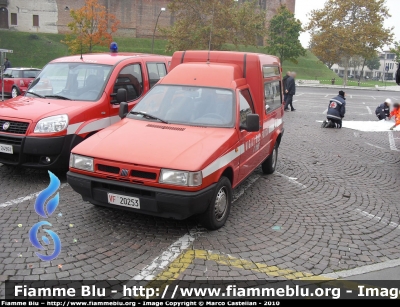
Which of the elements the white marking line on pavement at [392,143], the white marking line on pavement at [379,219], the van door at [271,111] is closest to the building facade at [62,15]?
the white marking line on pavement at [392,143]

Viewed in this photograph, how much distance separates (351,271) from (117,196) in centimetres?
277

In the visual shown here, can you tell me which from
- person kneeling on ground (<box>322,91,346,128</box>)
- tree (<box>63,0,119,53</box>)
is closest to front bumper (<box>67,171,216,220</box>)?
person kneeling on ground (<box>322,91,346,128</box>)

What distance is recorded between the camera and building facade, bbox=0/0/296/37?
66.8 m

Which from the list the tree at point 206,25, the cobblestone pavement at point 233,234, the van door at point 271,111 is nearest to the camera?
the cobblestone pavement at point 233,234

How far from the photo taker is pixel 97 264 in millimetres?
4215

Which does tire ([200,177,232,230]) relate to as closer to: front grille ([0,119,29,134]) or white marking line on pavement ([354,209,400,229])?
white marking line on pavement ([354,209,400,229])

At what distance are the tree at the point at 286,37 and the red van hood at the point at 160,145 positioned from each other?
5127 cm

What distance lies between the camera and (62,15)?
68312mm

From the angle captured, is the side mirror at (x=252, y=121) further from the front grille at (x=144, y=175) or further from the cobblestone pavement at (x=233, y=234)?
the front grille at (x=144, y=175)

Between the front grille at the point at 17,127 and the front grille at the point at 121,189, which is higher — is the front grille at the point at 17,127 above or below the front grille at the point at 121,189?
above

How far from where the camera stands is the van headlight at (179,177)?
4570mm

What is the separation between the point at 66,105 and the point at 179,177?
3491mm

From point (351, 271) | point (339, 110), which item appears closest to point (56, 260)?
point (351, 271)

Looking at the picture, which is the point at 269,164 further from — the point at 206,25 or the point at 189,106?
the point at 206,25
